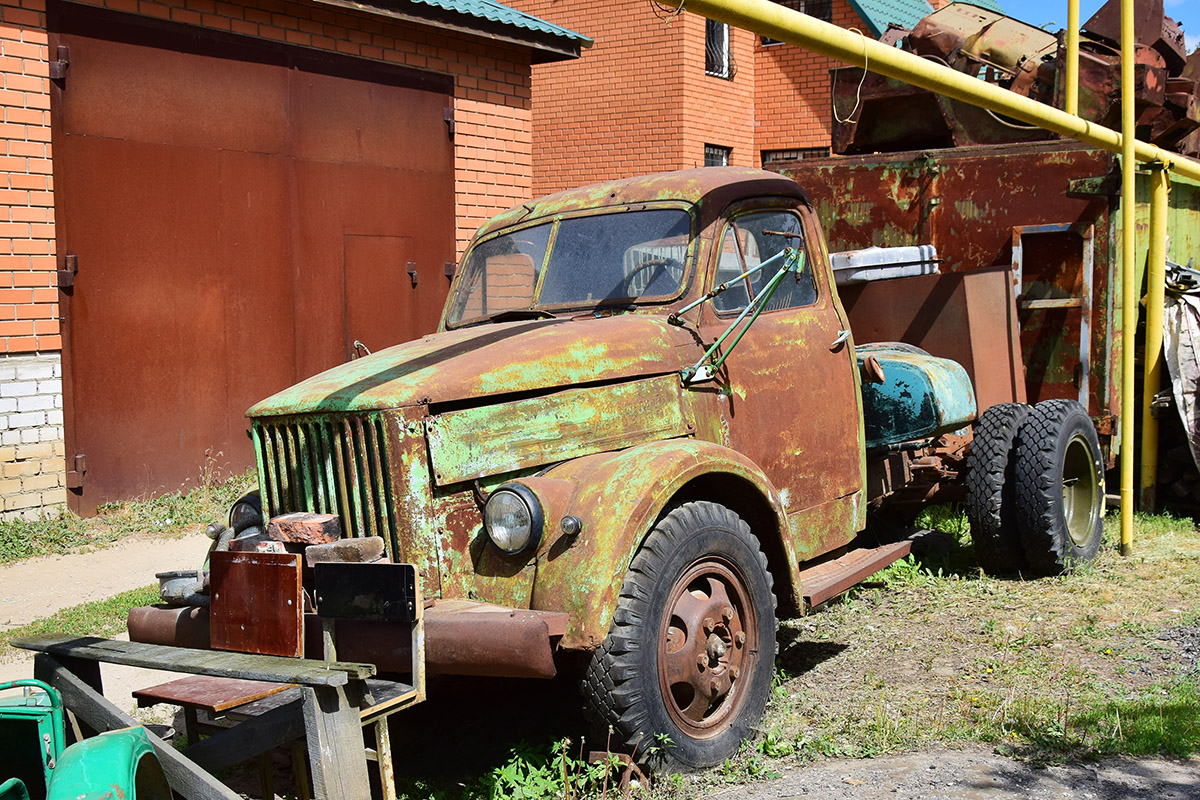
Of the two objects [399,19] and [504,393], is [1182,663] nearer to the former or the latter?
[504,393]

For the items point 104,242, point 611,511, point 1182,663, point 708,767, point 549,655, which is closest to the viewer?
point 549,655

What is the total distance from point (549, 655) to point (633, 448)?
915mm

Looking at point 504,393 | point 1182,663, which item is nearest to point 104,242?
point 504,393

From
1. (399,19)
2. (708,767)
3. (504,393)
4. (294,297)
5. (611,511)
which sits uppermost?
(399,19)

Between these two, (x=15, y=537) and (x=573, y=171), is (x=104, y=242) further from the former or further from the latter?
(x=573, y=171)

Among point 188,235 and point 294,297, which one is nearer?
point 188,235

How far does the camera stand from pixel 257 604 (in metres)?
3.38

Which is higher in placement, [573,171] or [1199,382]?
[573,171]

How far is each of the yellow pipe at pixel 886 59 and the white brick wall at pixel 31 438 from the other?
5549 mm

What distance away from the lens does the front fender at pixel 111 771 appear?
2432 millimetres

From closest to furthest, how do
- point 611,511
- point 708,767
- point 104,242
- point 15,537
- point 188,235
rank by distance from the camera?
point 611,511 → point 708,767 → point 15,537 → point 104,242 → point 188,235

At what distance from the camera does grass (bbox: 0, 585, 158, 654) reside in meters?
5.59

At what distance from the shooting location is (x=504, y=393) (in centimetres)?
373

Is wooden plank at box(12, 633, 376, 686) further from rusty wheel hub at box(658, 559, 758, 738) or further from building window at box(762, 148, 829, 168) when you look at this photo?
building window at box(762, 148, 829, 168)
